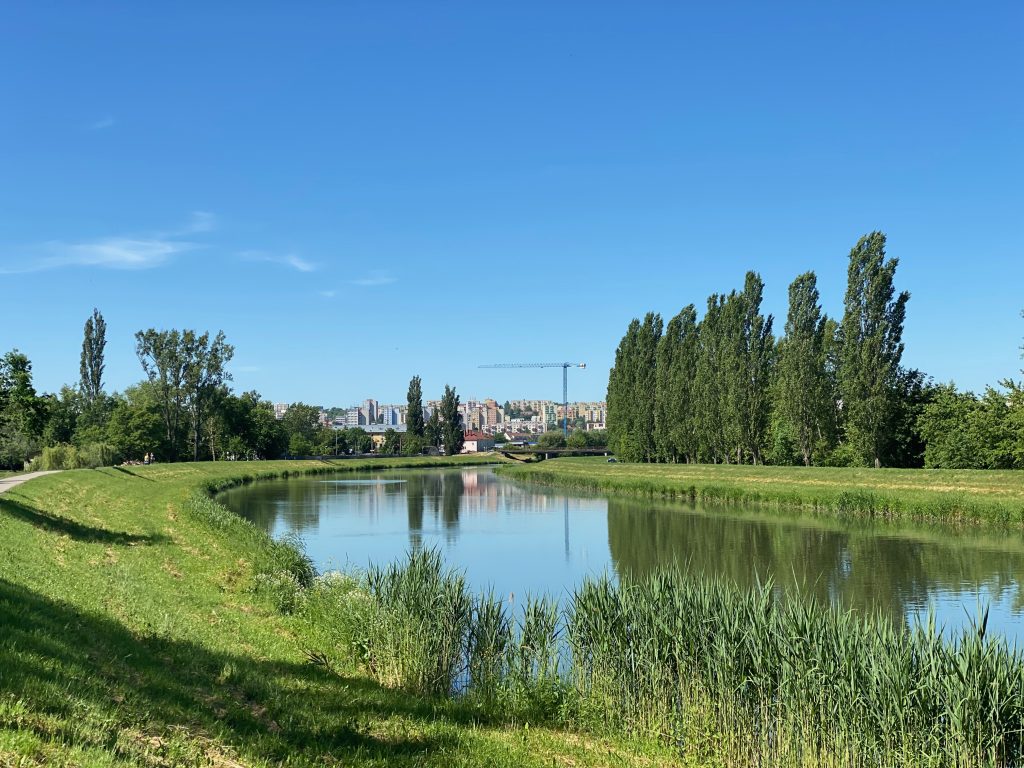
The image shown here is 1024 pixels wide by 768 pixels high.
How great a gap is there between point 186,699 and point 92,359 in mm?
90352

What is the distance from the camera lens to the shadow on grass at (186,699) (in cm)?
709

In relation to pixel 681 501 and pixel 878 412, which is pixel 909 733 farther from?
pixel 878 412

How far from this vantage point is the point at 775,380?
59906mm

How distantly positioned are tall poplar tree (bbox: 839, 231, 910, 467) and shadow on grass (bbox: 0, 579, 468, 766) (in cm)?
4458

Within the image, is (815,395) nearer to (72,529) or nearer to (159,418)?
(72,529)

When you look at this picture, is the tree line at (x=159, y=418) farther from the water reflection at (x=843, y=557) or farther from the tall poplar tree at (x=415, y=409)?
the water reflection at (x=843, y=557)

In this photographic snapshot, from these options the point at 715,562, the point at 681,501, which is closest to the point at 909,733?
the point at 715,562

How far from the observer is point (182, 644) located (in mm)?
11117

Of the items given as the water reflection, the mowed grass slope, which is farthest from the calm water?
the mowed grass slope

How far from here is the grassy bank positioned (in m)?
33.5

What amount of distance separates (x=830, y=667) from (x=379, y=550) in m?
22.2

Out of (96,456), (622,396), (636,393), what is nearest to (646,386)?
(636,393)

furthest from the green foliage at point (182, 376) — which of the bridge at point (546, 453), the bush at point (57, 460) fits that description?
the bridge at point (546, 453)

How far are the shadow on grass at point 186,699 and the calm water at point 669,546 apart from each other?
218 inches
